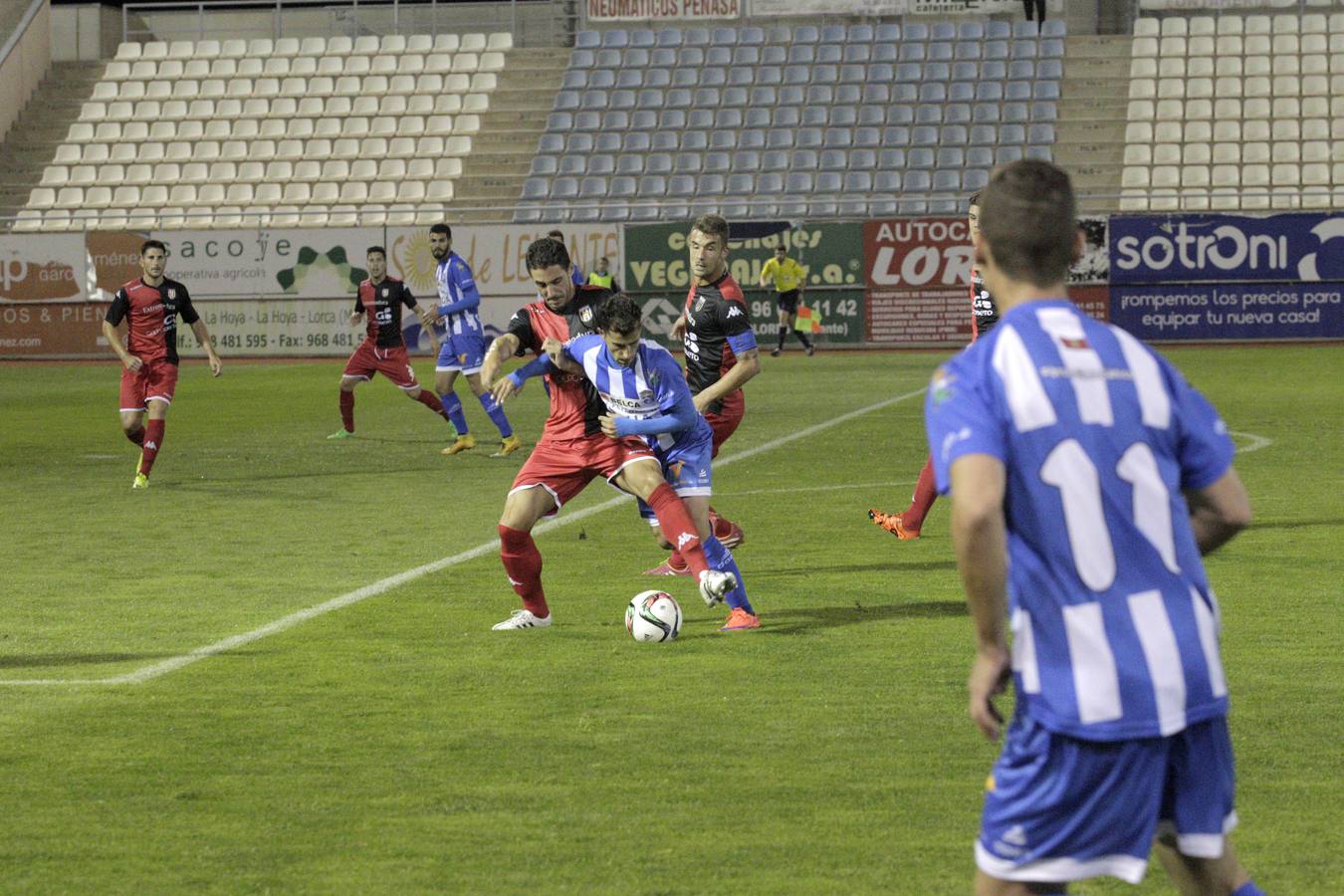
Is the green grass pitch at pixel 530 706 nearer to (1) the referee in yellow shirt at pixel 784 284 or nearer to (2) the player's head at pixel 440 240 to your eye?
(2) the player's head at pixel 440 240

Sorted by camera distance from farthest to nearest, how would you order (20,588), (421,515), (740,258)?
1. (740,258)
2. (421,515)
3. (20,588)

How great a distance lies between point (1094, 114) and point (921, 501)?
92.6 ft

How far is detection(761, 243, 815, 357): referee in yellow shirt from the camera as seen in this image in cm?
3234

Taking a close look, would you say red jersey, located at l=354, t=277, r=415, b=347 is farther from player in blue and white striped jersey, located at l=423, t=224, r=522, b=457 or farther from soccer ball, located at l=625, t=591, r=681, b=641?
soccer ball, located at l=625, t=591, r=681, b=641

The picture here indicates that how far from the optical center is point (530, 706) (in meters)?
6.76

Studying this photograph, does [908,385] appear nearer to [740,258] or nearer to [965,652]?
[740,258]

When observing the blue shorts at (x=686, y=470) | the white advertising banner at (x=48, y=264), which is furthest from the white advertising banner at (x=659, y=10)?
the blue shorts at (x=686, y=470)

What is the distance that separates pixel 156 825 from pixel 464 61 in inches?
1462

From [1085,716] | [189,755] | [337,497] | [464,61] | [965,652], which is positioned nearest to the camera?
[1085,716]

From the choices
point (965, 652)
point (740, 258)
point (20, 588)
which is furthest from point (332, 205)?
point (965, 652)

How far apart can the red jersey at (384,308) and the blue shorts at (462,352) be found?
78 centimetres

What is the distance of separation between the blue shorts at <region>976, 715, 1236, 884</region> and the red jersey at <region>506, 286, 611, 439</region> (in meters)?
5.07

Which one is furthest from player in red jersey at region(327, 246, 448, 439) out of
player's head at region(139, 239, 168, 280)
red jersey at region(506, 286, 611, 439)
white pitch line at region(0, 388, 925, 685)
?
red jersey at region(506, 286, 611, 439)

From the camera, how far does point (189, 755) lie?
6082 mm
